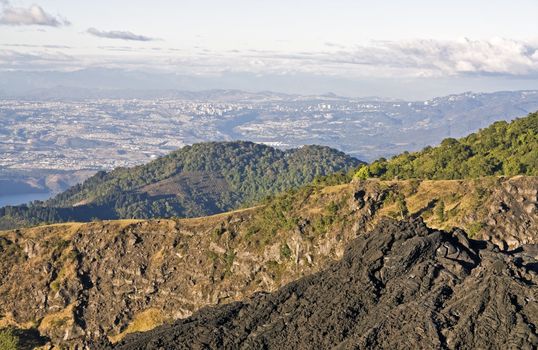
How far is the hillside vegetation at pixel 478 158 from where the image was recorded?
138m

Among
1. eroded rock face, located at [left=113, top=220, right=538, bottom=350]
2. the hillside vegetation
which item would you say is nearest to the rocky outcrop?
the hillside vegetation

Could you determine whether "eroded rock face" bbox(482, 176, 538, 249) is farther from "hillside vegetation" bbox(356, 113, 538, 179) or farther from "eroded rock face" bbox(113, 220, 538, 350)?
"eroded rock face" bbox(113, 220, 538, 350)

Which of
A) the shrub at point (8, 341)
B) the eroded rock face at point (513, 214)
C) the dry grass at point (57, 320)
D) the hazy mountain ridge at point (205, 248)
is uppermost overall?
the eroded rock face at point (513, 214)

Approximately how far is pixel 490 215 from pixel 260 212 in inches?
1622

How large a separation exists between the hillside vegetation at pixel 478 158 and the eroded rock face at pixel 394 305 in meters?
53.8

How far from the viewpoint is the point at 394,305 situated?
71812 millimetres

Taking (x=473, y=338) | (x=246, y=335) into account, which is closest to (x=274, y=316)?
(x=246, y=335)

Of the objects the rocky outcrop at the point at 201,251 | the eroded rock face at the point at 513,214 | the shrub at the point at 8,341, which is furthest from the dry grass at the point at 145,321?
the eroded rock face at the point at 513,214

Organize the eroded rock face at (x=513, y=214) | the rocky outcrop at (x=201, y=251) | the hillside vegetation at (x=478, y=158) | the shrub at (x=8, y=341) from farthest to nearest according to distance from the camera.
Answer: the hillside vegetation at (x=478, y=158), the rocky outcrop at (x=201, y=251), the shrub at (x=8, y=341), the eroded rock face at (x=513, y=214)

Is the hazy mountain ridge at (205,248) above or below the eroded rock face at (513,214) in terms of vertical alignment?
below

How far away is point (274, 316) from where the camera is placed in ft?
252

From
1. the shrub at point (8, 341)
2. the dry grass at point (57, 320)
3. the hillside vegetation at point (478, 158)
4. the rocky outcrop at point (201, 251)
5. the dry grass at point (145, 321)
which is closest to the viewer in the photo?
the shrub at point (8, 341)

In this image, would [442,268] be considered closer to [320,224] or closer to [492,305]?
[492,305]

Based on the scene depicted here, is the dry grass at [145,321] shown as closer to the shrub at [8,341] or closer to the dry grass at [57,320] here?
the dry grass at [57,320]
